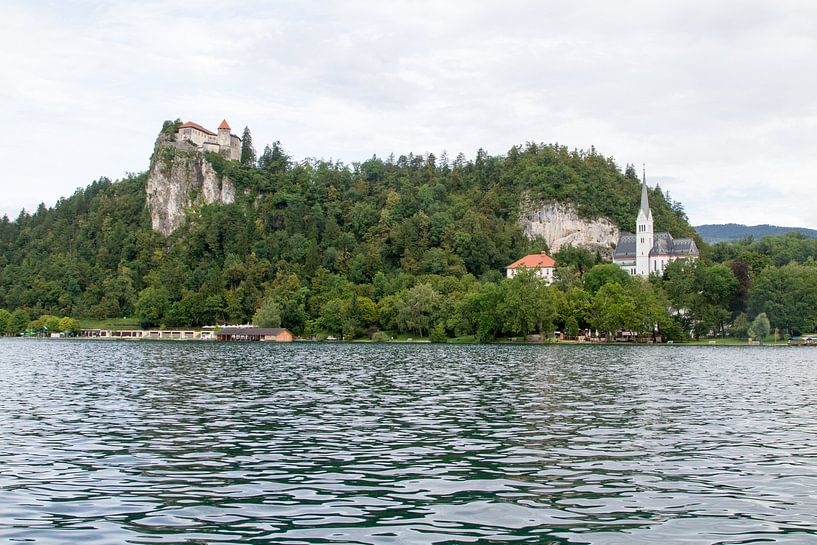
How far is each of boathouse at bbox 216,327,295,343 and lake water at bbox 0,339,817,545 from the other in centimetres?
12520

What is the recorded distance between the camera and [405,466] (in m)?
22.5

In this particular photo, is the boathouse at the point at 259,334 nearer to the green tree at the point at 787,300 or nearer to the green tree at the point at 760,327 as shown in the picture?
the green tree at the point at 760,327

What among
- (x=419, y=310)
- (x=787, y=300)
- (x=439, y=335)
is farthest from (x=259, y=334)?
(x=787, y=300)

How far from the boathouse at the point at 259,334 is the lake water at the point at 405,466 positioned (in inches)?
4929

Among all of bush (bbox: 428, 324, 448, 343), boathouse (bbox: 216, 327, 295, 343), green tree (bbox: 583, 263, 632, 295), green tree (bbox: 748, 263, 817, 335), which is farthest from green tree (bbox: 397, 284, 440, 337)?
green tree (bbox: 748, 263, 817, 335)

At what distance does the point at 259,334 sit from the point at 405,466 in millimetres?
153581

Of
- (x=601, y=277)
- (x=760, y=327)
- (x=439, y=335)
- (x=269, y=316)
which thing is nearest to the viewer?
(x=760, y=327)

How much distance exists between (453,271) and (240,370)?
133m

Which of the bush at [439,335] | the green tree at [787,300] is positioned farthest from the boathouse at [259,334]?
the green tree at [787,300]

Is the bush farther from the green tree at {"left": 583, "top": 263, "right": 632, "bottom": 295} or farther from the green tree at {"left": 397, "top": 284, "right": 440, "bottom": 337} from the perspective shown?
the green tree at {"left": 583, "top": 263, "right": 632, "bottom": 295}

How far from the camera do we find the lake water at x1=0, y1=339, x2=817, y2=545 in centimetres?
1609

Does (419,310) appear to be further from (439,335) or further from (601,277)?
(601,277)

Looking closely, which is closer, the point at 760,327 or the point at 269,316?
the point at 760,327

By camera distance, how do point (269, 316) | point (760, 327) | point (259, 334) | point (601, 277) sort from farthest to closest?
point (269, 316), point (259, 334), point (601, 277), point (760, 327)
